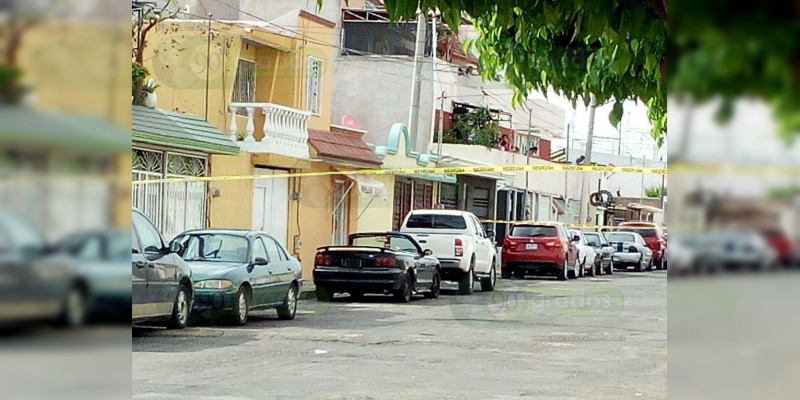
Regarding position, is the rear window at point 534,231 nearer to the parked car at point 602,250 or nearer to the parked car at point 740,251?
the parked car at point 602,250

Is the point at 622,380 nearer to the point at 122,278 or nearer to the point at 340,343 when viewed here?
the point at 340,343

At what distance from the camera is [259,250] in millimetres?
7094

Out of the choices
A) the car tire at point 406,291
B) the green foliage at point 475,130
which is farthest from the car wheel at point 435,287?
the green foliage at point 475,130

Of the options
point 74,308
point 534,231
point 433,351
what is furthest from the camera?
point 433,351

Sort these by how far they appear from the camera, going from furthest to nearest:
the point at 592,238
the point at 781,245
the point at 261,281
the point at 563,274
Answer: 1. the point at 261,281
2. the point at 563,274
3. the point at 592,238
4. the point at 781,245

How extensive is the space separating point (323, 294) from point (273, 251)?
399mm

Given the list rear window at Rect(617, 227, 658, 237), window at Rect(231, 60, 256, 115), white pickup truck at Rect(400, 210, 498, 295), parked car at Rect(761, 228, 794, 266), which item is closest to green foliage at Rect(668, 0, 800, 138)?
parked car at Rect(761, 228, 794, 266)

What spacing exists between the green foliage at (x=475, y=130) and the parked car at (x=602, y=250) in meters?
0.75

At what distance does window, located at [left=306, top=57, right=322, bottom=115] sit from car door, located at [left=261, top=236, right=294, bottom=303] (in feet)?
2.53

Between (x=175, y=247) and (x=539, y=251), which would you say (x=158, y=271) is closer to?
(x=175, y=247)

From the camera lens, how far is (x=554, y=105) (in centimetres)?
650

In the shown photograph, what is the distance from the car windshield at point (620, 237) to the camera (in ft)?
20.3

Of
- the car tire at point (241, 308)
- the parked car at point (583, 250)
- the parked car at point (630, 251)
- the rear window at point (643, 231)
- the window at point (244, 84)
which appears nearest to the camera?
the rear window at point (643, 231)

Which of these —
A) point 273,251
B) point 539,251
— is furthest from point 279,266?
point 539,251
